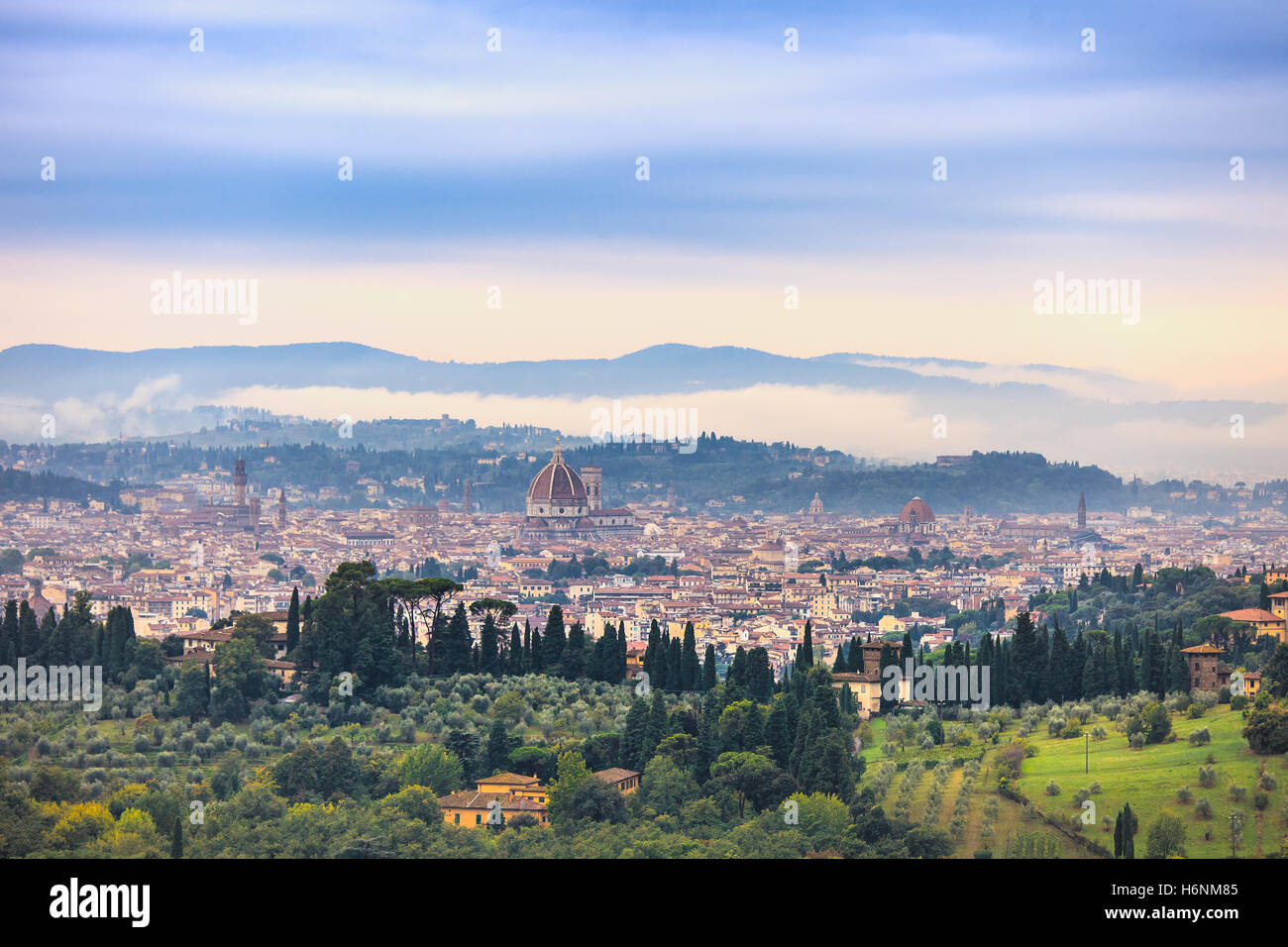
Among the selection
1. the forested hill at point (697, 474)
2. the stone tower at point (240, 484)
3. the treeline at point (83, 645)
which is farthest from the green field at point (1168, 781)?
the forested hill at point (697, 474)

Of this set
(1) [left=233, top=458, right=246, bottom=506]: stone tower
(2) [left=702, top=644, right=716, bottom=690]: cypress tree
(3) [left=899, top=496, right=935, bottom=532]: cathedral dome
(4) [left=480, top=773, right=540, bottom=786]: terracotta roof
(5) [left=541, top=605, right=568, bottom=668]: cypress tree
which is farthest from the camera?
(3) [left=899, top=496, right=935, bottom=532]: cathedral dome

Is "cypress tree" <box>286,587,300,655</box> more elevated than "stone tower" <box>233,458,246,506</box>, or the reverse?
"stone tower" <box>233,458,246,506</box>

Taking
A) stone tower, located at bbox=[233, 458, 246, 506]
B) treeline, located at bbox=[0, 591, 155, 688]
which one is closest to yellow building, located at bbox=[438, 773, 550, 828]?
treeline, located at bbox=[0, 591, 155, 688]

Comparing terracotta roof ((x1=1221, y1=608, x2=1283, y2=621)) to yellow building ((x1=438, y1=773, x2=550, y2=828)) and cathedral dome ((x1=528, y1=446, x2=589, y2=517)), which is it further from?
cathedral dome ((x1=528, y1=446, x2=589, y2=517))

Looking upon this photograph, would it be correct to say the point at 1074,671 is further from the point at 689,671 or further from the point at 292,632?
the point at 292,632
